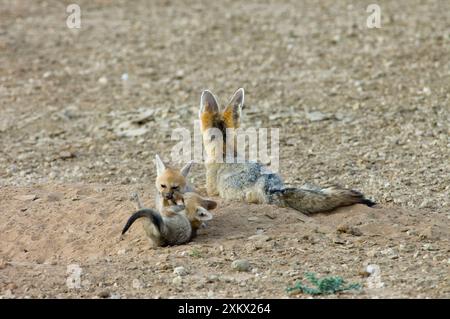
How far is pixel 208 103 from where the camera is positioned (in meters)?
8.33

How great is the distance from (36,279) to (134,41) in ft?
30.6

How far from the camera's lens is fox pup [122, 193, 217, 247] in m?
6.73

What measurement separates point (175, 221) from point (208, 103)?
1.70 metres

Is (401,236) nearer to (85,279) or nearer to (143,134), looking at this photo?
(85,279)

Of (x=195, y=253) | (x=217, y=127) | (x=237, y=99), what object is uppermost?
(x=237, y=99)

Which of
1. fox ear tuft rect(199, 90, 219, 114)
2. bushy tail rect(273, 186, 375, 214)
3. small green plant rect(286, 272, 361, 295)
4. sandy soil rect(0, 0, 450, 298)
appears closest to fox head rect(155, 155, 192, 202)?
sandy soil rect(0, 0, 450, 298)

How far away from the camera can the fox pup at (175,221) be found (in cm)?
673

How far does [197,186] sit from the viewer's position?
8.89m

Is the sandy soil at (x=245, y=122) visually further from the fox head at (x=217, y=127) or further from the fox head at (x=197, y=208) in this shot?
the fox head at (x=217, y=127)

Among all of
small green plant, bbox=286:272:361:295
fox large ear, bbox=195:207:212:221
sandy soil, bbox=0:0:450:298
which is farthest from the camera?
fox large ear, bbox=195:207:212:221

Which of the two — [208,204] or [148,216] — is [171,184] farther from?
[148,216]

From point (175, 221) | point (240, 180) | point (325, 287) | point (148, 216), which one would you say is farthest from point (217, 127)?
point (325, 287)

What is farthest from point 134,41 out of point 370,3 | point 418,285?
point 418,285

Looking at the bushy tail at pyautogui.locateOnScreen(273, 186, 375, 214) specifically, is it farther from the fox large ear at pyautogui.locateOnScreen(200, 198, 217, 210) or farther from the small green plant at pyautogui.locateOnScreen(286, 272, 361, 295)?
the small green plant at pyautogui.locateOnScreen(286, 272, 361, 295)
